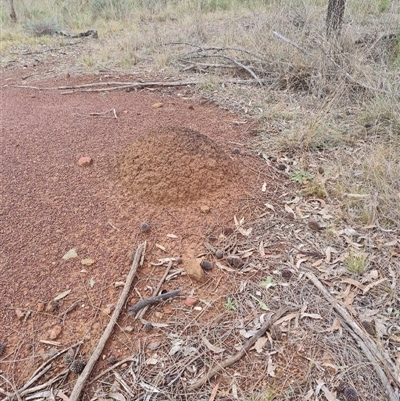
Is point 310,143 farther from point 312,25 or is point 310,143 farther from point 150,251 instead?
point 312,25

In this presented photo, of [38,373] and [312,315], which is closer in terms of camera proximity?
[38,373]

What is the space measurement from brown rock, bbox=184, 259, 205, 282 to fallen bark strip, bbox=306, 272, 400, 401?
482 mm

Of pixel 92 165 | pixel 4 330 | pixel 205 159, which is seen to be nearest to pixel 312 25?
pixel 205 159

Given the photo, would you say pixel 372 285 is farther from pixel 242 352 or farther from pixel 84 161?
pixel 84 161

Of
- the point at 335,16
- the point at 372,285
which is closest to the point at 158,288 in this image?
the point at 372,285

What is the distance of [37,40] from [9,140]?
4.17 m

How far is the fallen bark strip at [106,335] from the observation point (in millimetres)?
1140

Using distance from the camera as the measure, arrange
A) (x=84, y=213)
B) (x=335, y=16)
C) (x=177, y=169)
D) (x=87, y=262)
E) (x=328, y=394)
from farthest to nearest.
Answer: (x=335, y=16), (x=177, y=169), (x=84, y=213), (x=87, y=262), (x=328, y=394)

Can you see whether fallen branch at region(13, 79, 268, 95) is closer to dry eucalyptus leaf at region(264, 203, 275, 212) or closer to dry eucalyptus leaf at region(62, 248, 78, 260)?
dry eucalyptus leaf at region(264, 203, 275, 212)

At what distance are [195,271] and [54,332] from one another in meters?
0.57

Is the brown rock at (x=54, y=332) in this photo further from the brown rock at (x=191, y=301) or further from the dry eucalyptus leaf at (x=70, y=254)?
the brown rock at (x=191, y=301)

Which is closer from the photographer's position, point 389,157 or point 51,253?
point 51,253

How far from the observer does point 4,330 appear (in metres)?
1.33

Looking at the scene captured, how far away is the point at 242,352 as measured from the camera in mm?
1231
